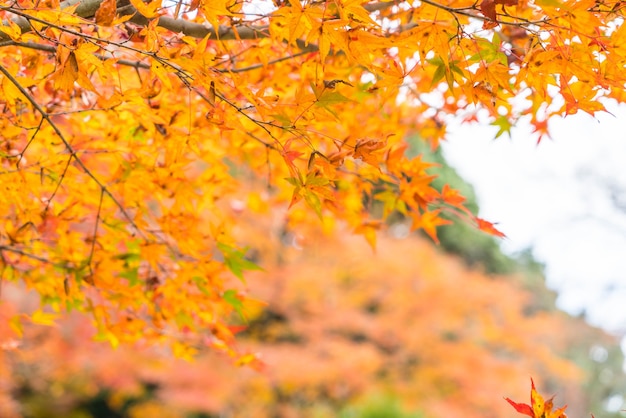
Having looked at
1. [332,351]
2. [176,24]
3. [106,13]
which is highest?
[332,351]

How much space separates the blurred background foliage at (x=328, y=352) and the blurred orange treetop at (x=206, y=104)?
371 centimetres

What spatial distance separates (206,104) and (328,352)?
4.56 m

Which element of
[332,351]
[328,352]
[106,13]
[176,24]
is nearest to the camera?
[106,13]

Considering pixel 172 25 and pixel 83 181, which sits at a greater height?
pixel 172 25

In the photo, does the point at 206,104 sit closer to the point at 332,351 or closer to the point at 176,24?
the point at 176,24

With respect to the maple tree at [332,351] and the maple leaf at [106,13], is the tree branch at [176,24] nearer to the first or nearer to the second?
the maple leaf at [106,13]

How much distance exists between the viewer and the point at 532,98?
135 cm

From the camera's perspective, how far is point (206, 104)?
1.36 meters

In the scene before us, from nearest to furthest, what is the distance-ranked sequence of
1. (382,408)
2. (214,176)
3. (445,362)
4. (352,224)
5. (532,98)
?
(532,98)
(214,176)
(352,224)
(382,408)
(445,362)

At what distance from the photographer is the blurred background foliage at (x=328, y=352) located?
540cm

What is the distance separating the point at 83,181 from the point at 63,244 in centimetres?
16

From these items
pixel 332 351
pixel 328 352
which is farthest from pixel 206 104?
pixel 328 352

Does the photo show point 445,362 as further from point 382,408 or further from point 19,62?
point 19,62

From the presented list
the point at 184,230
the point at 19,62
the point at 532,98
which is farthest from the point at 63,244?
the point at 532,98
